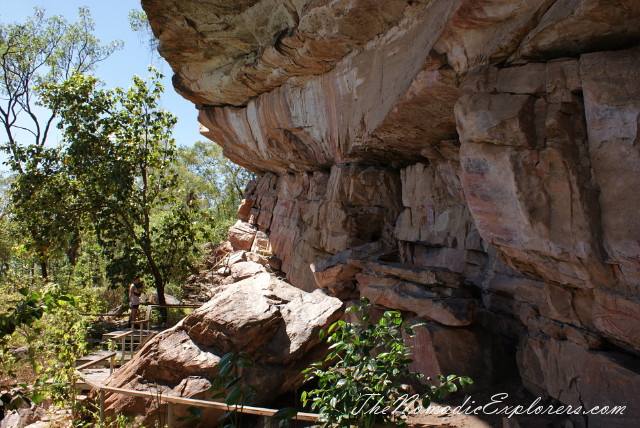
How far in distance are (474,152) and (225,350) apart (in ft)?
11.7

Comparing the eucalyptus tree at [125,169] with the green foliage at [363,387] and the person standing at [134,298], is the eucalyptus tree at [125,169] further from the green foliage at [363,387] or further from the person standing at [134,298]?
the green foliage at [363,387]

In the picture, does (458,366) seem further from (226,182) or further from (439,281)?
(226,182)

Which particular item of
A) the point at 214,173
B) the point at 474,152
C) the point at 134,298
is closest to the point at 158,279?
the point at 134,298

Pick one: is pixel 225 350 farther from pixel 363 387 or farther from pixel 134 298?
pixel 134 298

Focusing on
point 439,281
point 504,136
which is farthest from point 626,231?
point 439,281

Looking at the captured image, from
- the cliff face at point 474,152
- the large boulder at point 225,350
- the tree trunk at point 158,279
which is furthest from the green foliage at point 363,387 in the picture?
the tree trunk at point 158,279

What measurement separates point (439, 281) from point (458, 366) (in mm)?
1045

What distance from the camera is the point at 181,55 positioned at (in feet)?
33.5

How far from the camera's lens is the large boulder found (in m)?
5.09

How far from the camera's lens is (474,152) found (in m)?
4.52

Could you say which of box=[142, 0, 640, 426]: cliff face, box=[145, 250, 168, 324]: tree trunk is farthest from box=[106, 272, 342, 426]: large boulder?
box=[145, 250, 168, 324]: tree trunk

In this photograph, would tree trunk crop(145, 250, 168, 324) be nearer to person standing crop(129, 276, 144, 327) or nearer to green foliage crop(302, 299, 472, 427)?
person standing crop(129, 276, 144, 327)

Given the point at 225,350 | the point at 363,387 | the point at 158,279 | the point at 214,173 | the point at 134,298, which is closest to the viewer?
the point at 363,387

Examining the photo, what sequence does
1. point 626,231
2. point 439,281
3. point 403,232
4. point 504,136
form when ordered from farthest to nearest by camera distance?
point 403,232
point 439,281
point 504,136
point 626,231
